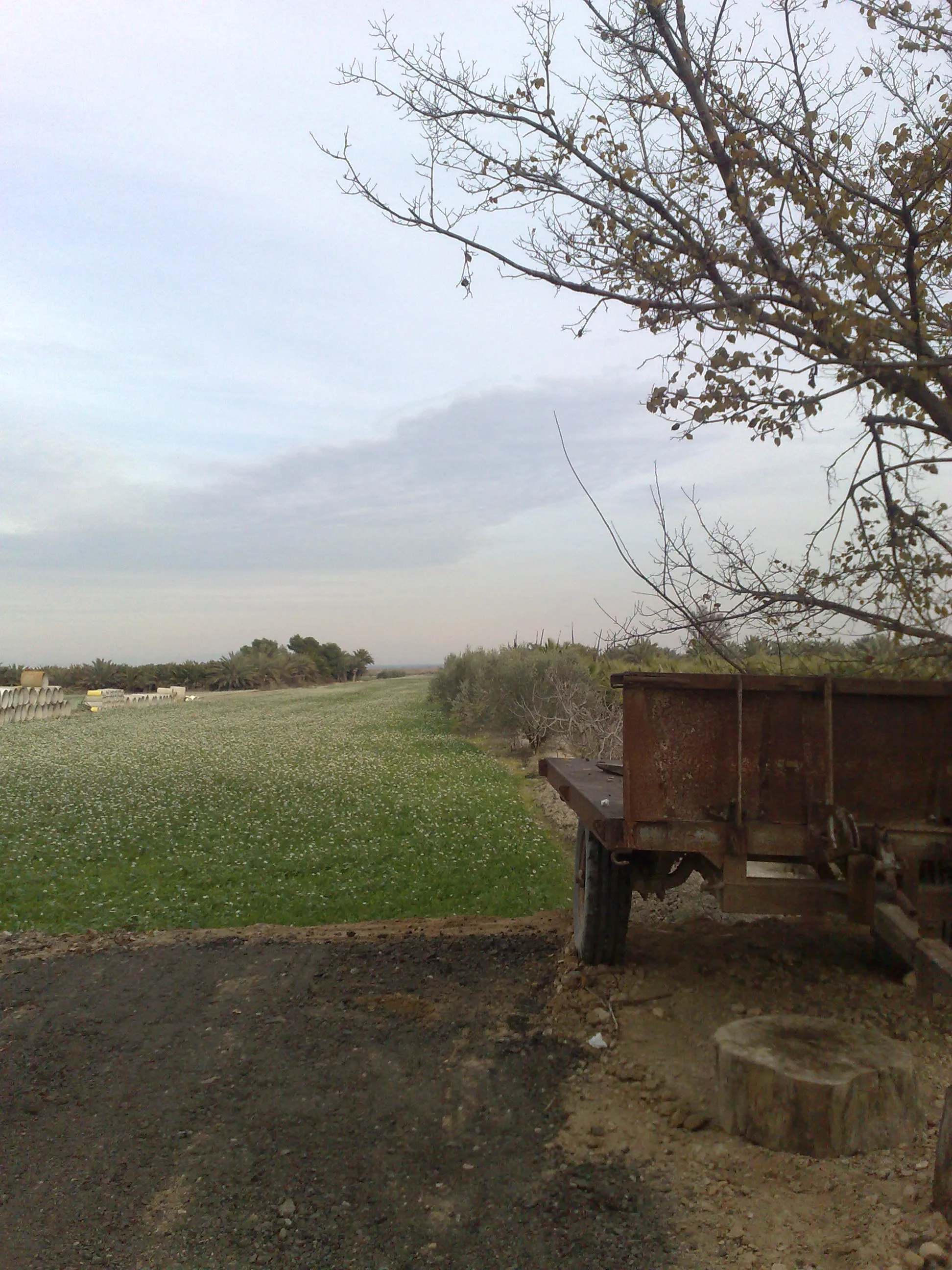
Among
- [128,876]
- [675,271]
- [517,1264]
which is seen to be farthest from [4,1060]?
[675,271]

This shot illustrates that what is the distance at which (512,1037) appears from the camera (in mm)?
5672

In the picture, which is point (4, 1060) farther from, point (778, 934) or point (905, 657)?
point (905, 657)

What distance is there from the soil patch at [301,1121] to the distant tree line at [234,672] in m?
57.9

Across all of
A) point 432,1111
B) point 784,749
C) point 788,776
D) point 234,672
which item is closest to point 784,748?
point 784,749

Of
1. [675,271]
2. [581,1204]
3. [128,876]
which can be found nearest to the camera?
[581,1204]

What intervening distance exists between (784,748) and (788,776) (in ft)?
0.48

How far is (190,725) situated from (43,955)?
24.1m

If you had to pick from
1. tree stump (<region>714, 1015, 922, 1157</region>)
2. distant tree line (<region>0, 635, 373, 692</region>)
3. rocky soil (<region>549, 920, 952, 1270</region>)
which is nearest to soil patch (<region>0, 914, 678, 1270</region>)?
rocky soil (<region>549, 920, 952, 1270</region>)

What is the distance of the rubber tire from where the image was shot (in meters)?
6.34

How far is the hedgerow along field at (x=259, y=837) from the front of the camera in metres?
9.09

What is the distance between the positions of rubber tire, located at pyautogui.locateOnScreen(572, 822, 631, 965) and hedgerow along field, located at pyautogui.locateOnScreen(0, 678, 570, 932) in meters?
2.38

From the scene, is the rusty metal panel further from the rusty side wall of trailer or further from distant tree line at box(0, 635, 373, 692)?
distant tree line at box(0, 635, 373, 692)

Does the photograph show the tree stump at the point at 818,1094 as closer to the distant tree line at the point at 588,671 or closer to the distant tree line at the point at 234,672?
the distant tree line at the point at 588,671

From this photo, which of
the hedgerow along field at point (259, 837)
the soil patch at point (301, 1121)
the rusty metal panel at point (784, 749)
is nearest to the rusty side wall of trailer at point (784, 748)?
the rusty metal panel at point (784, 749)
